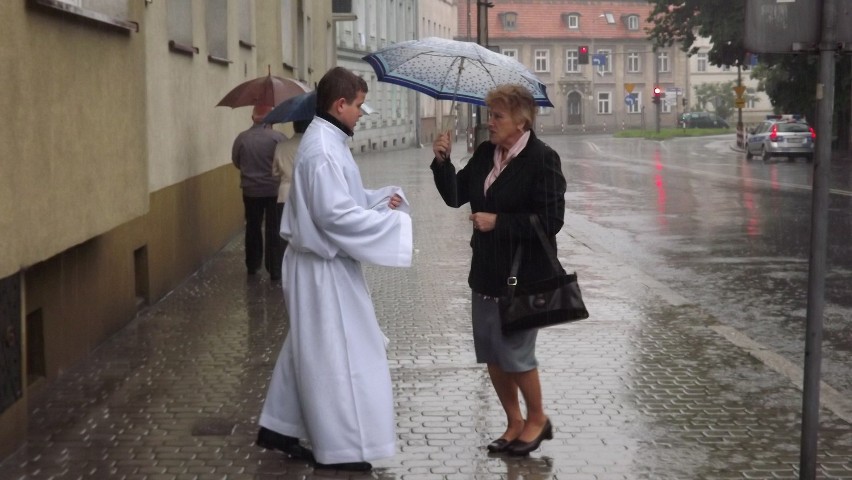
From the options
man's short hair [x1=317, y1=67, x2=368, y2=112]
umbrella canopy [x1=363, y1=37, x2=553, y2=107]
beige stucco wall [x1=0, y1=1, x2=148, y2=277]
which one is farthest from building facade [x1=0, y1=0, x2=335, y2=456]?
umbrella canopy [x1=363, y1=37, x2=553, y2=107]

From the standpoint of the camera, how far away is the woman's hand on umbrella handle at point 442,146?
617 cm

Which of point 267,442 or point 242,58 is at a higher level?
point 242,58

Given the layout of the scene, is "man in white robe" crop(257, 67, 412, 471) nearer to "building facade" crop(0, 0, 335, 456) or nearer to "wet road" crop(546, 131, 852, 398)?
"building facade" crop(0, 0, 335, 456)

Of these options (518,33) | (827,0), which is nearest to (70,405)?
(827,0)

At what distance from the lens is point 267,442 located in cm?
640

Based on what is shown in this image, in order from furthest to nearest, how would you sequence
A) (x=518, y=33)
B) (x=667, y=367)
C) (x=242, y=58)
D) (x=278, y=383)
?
1. (x=518, y=33)
2. (x=242, y=58)
3. (x=667, y=367)
4. (x=278, y=383)

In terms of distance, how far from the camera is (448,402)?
7.57 m

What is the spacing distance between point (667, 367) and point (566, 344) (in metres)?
1.09

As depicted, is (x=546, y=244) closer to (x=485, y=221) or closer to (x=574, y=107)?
(x=485, y=221)

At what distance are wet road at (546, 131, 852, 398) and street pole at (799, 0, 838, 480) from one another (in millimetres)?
2641

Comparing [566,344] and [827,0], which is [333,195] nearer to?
[827,0]

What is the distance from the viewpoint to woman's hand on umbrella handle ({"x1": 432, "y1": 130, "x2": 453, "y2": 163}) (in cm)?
617

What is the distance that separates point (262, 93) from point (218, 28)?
4.02m

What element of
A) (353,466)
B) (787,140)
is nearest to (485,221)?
(353,466)
